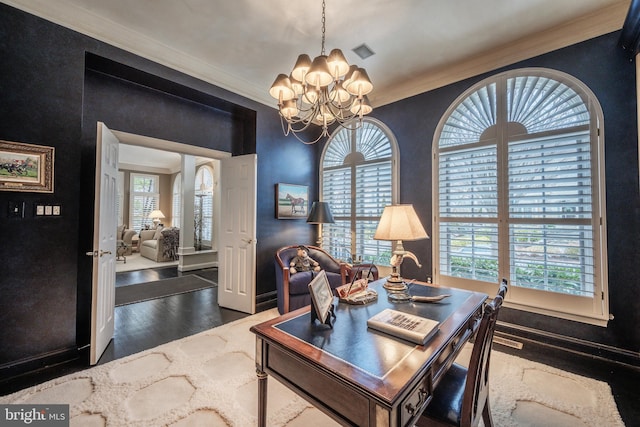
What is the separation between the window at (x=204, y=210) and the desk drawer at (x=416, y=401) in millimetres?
6844

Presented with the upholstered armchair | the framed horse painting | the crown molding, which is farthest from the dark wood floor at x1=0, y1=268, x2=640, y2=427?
the crown molding

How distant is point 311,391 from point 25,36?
3473 mm

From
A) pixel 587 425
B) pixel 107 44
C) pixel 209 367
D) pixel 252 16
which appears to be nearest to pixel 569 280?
pixel 587 425

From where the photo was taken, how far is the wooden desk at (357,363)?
919mm

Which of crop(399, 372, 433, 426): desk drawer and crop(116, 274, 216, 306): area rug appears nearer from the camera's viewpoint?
crop(399, 372, 433, 426): desk drawer

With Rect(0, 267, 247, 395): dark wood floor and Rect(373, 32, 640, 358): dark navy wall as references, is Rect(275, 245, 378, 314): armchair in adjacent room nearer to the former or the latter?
Rect(0, 267, 247, 395): dark wood floor

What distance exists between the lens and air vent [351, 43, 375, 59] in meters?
2.86

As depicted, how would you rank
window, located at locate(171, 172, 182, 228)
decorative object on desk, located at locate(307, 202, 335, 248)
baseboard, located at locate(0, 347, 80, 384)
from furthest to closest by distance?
window, located at locate(171, 172, 182, 228), decorative object on desk, located at locate(307, 202, 335, 248), baseboard, located at locate(0, 347, 80, 384)

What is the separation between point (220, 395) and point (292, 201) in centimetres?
279

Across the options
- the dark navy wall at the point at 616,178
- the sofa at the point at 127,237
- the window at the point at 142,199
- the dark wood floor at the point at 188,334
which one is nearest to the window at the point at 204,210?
the sofa at the point at 127,237

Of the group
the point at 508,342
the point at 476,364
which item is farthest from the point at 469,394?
the point at 508,342

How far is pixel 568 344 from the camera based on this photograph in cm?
254

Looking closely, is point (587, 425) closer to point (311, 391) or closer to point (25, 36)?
point (311, 391)

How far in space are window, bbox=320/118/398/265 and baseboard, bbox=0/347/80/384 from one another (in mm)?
3276
